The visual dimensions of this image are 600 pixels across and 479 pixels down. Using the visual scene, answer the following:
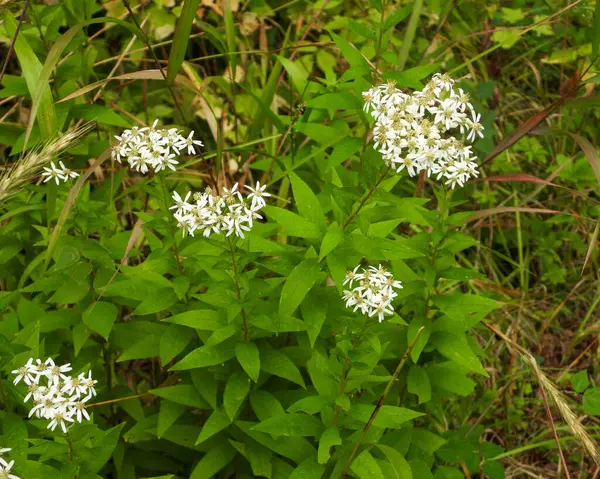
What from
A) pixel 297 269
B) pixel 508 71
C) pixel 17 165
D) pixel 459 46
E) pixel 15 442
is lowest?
pixel 508 71

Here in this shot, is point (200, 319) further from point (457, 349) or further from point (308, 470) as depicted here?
point (457, 349)

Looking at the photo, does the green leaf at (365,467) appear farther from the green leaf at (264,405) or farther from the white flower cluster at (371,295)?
the white flower cluster at (371,295)

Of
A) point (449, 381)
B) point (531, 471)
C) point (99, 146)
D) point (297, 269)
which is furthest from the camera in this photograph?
point (531, 471)

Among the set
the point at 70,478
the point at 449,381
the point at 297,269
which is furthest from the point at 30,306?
the point at 449,381

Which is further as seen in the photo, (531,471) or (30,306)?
(531,471)

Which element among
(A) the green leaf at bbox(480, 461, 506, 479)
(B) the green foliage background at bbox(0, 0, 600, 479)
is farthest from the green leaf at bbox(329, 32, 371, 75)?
(A) the green leaf at bbox(480, 461, 506, 479)

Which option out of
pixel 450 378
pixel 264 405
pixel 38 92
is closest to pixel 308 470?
pixel 264 405

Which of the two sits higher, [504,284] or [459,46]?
[459,46]

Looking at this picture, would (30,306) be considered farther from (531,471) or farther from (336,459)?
(531,471)
